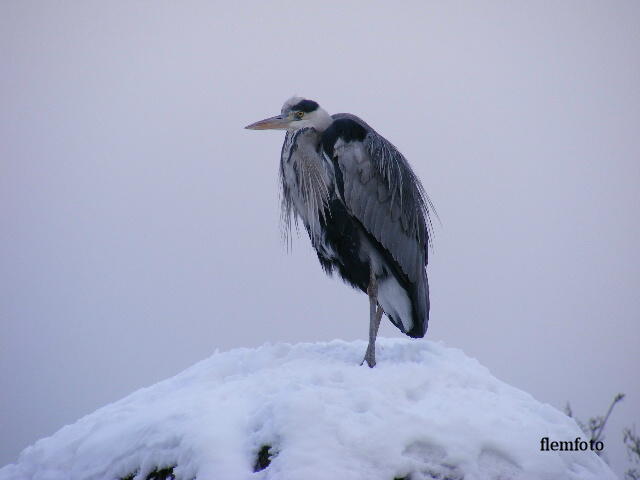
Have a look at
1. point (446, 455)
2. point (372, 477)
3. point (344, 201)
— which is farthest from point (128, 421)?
point (344, 201)

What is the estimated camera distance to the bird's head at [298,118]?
5.88 metres

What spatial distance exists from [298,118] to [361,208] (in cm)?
115

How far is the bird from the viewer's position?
216 inches

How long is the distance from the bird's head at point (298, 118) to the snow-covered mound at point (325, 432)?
2.36 m

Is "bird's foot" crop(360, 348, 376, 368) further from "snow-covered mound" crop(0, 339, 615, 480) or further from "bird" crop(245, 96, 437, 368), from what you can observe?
"bird" crop(245, 96, 437, 368)

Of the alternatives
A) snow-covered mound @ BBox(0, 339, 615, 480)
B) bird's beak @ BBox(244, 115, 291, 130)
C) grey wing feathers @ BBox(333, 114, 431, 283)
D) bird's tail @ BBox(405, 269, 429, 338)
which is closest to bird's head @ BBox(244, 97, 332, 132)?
bird's beak @ BBox(244, 115, 291, 130)

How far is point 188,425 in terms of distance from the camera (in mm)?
3723

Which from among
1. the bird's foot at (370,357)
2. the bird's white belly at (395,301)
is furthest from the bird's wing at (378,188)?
the bird's foot at (370,357)

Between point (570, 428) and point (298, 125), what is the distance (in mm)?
3482

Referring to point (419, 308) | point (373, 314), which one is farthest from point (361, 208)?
point (419, 308)

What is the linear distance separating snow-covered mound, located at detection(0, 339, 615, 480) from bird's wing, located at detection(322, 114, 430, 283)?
1.30 metres

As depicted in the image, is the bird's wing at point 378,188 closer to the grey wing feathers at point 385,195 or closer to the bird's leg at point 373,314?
the grey wing feathers at point 385,195

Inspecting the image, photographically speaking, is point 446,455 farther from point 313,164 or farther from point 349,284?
point 313,164

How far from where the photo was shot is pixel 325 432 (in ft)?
11.4
